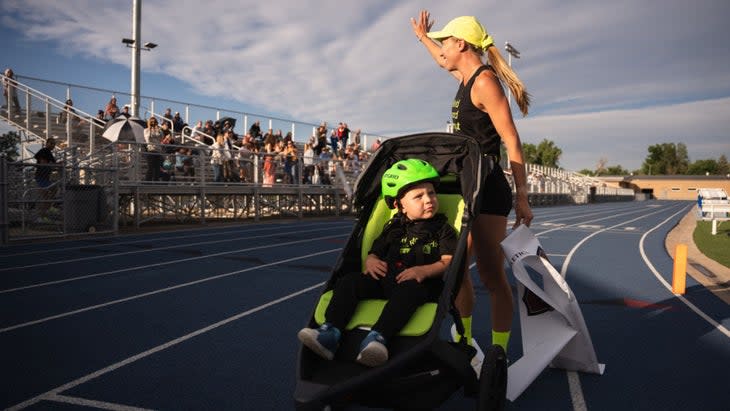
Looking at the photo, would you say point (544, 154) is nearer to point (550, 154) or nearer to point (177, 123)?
point (550, 154)

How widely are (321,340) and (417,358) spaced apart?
481 mm

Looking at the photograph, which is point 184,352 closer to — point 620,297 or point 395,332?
point 395,332

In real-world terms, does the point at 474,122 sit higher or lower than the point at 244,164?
lower

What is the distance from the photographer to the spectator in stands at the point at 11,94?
1615 cm

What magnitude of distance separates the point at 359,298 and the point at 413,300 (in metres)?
0.38

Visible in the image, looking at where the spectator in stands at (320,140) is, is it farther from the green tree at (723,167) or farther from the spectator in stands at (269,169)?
the green tree at (723,167)

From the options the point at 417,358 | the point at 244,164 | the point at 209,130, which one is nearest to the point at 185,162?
the point at 244,164

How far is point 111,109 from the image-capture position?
17672 millimetres

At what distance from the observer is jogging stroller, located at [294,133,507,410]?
2.30 m

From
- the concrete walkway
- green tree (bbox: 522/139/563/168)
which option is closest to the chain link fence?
the concrete walkway

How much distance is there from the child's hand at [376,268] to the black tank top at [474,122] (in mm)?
1065

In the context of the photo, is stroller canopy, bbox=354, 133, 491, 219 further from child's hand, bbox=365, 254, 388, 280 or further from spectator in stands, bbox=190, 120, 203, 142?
spectator in stands, bbox=190, 120, 203, 142

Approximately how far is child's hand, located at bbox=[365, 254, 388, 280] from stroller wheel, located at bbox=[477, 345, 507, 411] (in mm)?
741

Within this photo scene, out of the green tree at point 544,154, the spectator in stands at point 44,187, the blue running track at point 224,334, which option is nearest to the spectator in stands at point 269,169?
the spectator in stands at point 44,187
